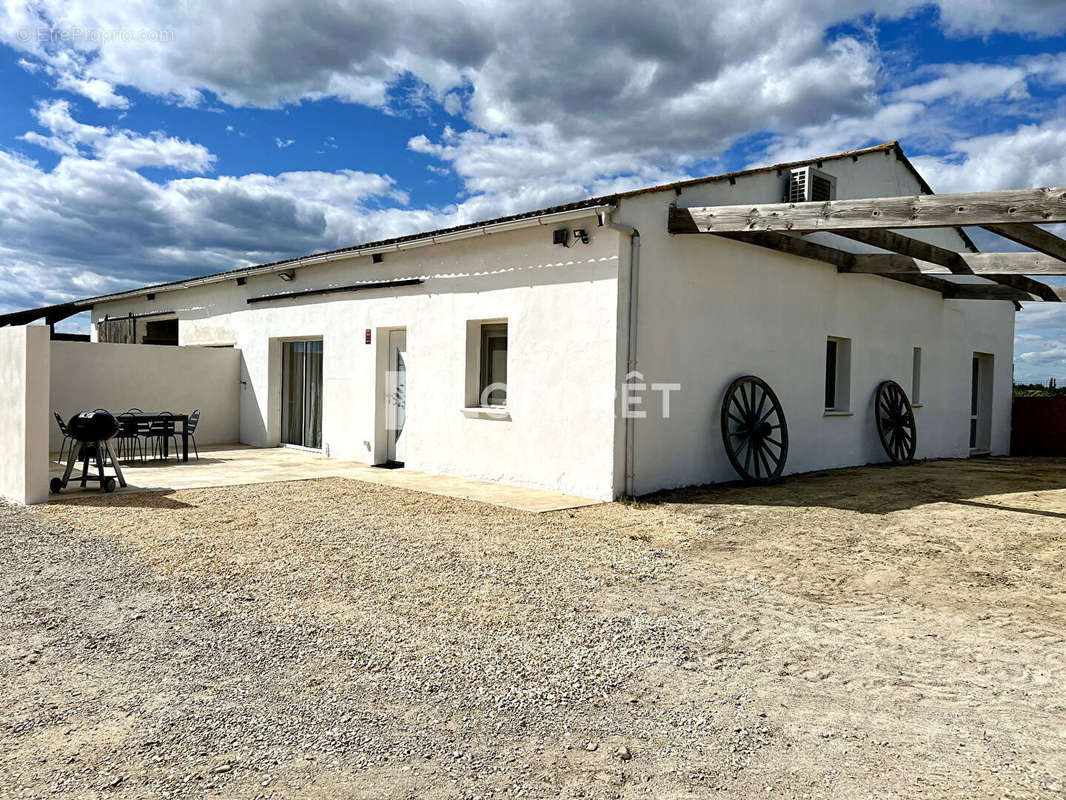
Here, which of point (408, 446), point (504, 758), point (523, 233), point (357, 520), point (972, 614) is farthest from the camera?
point (408, 446)

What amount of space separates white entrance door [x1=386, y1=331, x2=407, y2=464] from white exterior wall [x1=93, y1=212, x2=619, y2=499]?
140 mm

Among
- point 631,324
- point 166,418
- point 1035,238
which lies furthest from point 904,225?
point 166,418

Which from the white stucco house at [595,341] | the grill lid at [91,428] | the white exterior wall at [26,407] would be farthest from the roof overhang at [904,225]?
the white exterior wall at [26,407]

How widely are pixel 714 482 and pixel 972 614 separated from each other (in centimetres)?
501

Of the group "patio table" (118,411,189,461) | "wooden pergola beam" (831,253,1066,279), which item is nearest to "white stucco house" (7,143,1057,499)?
"wooden pergola beam" (831,253,1066,279)

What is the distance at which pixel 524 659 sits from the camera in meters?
3.84

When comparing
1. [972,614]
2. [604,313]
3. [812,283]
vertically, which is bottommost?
[972,614]

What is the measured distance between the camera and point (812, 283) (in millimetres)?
11312

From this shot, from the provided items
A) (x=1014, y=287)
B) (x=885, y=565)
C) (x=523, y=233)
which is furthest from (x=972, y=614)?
(x=1014, y=287)

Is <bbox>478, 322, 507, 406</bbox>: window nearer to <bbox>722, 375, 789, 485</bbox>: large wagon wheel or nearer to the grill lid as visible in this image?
<bbox>722, 375, 789, 485</bbox>: large wagon wheel

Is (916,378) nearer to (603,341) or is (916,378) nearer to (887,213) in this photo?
(887,213)

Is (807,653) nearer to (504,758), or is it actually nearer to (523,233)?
(504,758)

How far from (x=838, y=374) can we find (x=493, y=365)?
5.96 metres

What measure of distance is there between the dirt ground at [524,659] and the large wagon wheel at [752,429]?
251 centimetres
